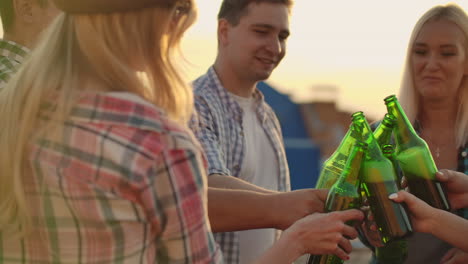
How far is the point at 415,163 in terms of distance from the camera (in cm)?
188

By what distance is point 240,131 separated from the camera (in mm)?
2795

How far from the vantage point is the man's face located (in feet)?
10.1

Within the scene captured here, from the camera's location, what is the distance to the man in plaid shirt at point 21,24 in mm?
1997

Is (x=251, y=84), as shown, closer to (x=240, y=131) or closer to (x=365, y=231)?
(x=240, y=131)

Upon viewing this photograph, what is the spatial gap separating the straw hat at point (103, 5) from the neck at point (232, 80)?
171 centimetres

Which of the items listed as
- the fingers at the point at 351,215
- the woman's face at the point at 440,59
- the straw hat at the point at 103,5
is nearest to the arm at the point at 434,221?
the fingers at the point at 351,215

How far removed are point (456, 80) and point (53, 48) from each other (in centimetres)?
187

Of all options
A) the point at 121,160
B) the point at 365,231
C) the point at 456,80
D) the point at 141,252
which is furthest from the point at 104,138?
the point at 456,80

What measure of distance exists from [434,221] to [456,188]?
22 cm

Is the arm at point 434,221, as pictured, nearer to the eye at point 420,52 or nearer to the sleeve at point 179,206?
the sleeve at point 179,206

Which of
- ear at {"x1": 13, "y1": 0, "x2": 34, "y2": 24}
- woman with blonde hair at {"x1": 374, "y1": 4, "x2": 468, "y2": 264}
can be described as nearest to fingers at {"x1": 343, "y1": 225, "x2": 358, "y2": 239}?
woman with blonde hair at {"x1": 374, "y1": 4, "x2": 468, "y2": 264}

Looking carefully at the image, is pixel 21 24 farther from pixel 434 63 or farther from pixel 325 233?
pixel 434 63

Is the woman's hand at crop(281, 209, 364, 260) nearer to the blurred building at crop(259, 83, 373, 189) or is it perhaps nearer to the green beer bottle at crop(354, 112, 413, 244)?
the green beer bottle at crop(354, 112, 413, 244)

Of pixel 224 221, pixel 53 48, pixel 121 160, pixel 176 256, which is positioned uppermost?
pixel 53 48
